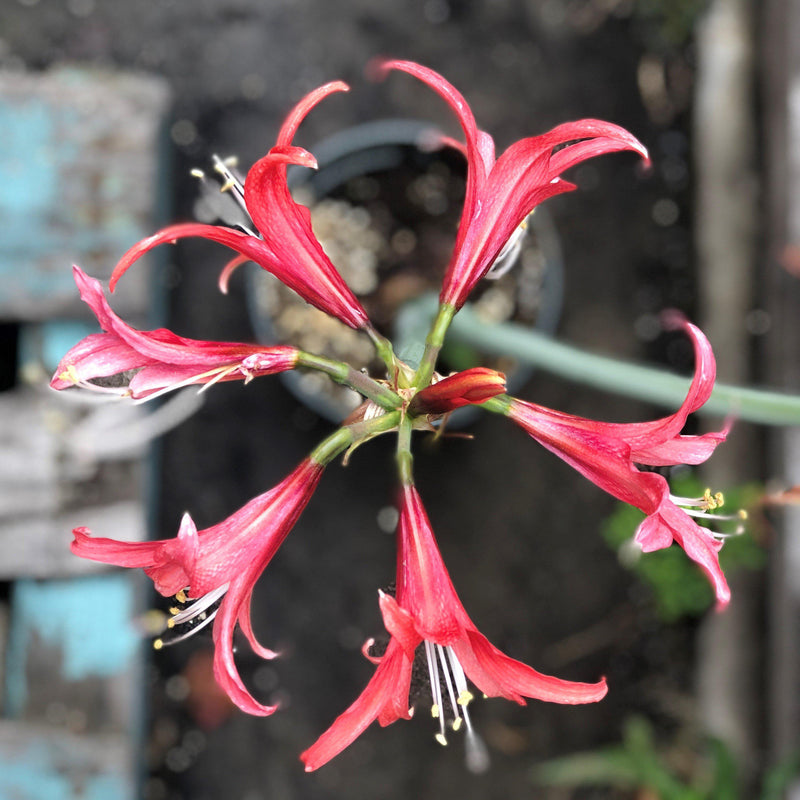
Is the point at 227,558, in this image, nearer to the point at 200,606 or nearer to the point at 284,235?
the point at 200,606

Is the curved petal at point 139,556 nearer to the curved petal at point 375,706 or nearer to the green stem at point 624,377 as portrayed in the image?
the curved petal at point 375,706

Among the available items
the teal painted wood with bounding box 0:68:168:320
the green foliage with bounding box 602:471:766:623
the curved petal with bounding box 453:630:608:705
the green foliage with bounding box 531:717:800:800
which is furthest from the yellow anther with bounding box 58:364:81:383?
the green foliage with bounding box 531:717:800:800

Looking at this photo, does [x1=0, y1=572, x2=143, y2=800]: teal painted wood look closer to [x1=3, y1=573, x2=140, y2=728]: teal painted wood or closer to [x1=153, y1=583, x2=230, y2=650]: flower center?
[x1=3, y1=573, x2=140, y2=728]: teal painted wood

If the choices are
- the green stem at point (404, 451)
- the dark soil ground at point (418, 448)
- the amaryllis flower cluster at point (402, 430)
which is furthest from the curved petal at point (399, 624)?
the dark soil ground at point (418, 448)

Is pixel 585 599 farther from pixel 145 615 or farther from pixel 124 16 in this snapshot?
pixel 124 16

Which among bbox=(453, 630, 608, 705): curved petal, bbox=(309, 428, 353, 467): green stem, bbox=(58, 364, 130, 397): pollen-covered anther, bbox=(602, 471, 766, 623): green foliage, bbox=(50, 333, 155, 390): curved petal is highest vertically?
bbox=(50, 333, 155, 390): curved petal

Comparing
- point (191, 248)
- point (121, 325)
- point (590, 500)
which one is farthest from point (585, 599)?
point (121, 325)

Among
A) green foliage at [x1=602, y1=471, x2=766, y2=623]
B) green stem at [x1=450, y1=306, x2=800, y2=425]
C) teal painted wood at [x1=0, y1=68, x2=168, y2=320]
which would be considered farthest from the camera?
green foliage at [x1=602, y1=471, x2=766, y2=623]
